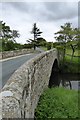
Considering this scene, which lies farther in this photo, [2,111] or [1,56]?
[1,56]

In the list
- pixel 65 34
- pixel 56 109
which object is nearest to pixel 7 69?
pixel 56 109

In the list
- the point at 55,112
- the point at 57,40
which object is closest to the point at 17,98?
the point at 55,112

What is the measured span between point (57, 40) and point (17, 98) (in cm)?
4385

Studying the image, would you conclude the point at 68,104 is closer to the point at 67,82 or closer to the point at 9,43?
the point at 67,82

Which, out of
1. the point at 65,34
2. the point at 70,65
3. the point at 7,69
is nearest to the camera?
the point at 7,69

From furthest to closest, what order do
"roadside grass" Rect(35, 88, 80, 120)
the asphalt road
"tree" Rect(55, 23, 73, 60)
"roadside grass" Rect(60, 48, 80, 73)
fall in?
"tree" Rect(55, 23, 73, 60), "roadside grass" Rect(60, 48, 80, 73), "roadside grass" Rect(35, 88, 80, 120), the asphalt road

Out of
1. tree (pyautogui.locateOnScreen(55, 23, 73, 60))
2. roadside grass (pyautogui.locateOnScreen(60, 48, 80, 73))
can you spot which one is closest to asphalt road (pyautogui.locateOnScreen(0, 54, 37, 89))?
roadside grass (pyautogui.locateOnScreen(60, 48, 80, 73))

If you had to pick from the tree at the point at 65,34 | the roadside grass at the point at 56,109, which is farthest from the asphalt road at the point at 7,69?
the tree at the point at 65,34

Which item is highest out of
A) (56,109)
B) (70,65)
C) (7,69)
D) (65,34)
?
(65,34)

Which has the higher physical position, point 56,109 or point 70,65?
point 70,65

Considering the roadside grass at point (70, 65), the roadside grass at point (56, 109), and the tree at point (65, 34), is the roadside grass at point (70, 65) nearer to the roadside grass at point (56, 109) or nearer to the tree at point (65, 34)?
the tree at point (65, 34)

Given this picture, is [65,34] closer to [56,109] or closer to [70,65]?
[70,65]

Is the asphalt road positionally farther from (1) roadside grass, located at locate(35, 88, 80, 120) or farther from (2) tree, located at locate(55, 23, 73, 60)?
(2) tree, located at locate(55, 23, 73, 60)

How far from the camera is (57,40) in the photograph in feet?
157
